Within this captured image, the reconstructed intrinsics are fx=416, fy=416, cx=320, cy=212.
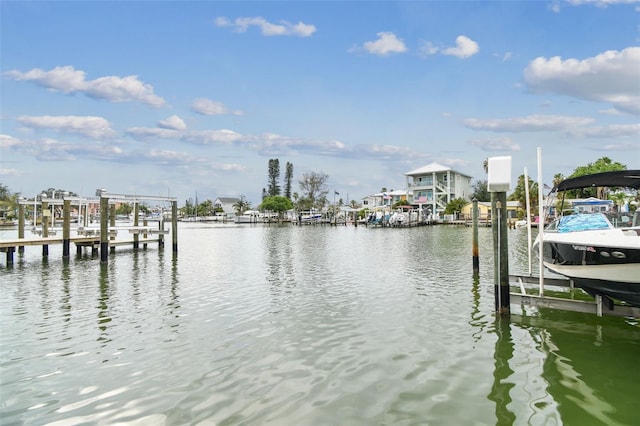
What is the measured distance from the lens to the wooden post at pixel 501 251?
8.92 metres

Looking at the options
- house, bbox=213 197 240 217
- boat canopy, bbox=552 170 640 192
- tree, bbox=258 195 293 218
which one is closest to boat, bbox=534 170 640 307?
boat canopy, bbox=552 170 640 192

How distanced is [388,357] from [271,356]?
198 cm

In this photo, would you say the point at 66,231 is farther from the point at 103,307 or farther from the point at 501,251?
the point at 501,251

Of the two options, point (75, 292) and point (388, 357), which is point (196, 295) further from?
point (388, 357)

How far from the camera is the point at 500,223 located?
29.6 ft

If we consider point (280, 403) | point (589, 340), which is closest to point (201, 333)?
point (280, 403)

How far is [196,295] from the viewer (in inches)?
491

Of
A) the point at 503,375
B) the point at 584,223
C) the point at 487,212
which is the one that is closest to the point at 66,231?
the point at 503,375

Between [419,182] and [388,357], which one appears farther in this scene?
[419,182]

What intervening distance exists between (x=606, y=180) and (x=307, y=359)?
8544mm

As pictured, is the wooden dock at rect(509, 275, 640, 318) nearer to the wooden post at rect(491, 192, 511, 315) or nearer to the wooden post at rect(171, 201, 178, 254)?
the wooden post at rect(491, 192, 511, 315)

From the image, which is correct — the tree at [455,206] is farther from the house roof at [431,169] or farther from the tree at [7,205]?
the tree at [7,205]

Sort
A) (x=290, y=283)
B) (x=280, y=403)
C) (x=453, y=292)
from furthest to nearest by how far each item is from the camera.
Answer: (x=290, y=283) → (x=453, y=292) → (x=280, y=403)

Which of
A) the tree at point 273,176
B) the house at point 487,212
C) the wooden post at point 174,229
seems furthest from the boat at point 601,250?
the tree at point 273,176
